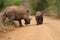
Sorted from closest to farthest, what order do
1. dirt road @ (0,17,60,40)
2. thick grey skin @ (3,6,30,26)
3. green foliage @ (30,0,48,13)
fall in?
dirt road @ (0,17,60,40)
thick grey skin @ (3,6,30,26)
green foliage @ (30,0,48,13)

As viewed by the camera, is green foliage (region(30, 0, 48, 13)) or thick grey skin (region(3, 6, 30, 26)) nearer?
thick grey skin (region(3, 6, 30, 26))

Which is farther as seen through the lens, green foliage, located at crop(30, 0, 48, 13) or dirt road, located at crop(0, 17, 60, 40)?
green foliage, located at crop(30, 0, 48, 13)

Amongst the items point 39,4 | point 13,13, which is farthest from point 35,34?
point 39,4

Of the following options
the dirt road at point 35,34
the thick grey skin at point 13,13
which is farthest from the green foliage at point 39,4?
the dirt road at point 35,34

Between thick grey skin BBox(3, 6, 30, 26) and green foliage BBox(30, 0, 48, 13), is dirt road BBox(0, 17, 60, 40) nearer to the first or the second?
thick grey skin BBox(3, 6, 30, 26)

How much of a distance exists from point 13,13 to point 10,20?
607mm

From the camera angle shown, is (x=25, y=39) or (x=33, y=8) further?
(x=33, y=8)

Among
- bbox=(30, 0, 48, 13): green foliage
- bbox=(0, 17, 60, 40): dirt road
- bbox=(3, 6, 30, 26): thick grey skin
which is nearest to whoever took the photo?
bbox=(0, 17, 60, 40): dirt road

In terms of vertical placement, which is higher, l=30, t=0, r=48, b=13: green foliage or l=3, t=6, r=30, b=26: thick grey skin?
l=3, t=6, r=30, b=26: thick grey skin

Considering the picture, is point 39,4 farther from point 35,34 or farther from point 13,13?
point 35,34

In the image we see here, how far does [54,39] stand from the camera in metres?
9.98

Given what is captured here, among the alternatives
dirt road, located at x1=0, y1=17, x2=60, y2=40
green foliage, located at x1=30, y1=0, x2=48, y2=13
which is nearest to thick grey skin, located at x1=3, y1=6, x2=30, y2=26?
dirt road, located at x1=0, y1=17, x2=60, y2=40

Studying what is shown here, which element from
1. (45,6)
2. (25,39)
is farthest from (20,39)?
(45,6)

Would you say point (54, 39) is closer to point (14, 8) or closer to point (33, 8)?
point (14, 8)
